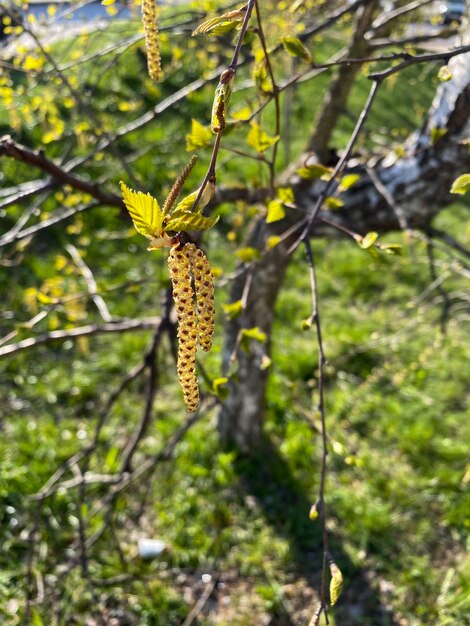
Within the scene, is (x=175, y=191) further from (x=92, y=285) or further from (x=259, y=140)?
(x=92, y=285)

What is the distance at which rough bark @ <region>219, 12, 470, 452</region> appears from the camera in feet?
6.14

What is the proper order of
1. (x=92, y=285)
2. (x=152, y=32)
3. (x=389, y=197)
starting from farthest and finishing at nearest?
(x=92, y=285)
(x=389, y=197)
(x=152, y=32)

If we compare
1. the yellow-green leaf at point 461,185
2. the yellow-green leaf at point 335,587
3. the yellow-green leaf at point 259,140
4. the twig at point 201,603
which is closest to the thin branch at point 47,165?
the yellow-green leaf at point 259,140

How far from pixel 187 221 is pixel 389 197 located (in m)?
1.17

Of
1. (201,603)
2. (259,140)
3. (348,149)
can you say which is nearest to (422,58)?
(348,149)

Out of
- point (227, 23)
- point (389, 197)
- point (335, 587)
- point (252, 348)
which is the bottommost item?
point (252, 348)

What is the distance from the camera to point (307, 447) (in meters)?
3.44

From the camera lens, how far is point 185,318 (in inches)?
31.4

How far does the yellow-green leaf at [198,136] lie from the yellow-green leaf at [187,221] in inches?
21.8

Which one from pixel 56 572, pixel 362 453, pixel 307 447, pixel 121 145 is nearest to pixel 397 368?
pixel 362 453

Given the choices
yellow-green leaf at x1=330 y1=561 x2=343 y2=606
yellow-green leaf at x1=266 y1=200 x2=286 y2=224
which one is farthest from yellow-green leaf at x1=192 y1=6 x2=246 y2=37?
yellow-green leaf at x1=330 y1=561 x2=343 y2=606

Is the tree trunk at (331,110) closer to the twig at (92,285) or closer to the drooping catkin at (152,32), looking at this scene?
the twig at (92,285)

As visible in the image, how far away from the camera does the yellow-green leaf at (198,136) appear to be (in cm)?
126

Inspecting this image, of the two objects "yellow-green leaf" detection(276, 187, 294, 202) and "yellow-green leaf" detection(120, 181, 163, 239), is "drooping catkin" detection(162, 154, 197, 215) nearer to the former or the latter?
"yellow-green leaf" detection(120, 181, 163, 239)
